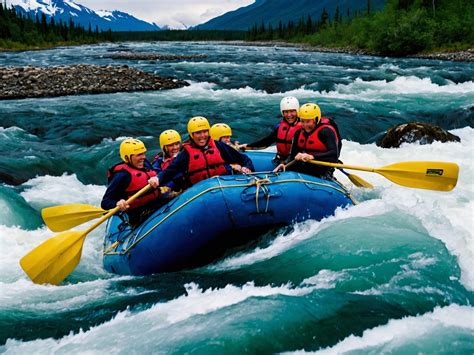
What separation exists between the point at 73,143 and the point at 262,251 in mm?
7427

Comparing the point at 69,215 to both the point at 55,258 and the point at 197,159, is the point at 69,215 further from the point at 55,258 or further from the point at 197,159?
the point at 197,159

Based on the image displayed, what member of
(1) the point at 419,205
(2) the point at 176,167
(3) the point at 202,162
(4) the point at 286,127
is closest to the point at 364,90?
(4) the point at 286,127

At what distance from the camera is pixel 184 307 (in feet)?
14.9

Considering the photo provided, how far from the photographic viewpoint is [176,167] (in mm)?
6055

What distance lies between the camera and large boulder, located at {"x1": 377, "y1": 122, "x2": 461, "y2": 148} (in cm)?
1077

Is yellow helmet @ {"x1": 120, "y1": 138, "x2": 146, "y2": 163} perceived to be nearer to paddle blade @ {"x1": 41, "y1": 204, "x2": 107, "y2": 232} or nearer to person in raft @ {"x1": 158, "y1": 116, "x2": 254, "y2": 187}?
person in raft @ {"x1": 158, "y1": 116, "x2": 254, "y2": 187}

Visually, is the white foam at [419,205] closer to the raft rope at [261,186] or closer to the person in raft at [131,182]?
the raft rope at [261,186]

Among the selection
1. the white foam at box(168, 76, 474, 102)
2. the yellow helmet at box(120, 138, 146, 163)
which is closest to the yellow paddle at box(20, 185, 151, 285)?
the yellow helmet at box(120, 138, 146, 163)

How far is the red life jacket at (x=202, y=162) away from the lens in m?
6.10

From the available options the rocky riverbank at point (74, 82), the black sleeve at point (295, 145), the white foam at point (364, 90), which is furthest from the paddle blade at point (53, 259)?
the rocky riverbank at point (74, 82)

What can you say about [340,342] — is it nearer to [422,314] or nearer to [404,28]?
[422,314]

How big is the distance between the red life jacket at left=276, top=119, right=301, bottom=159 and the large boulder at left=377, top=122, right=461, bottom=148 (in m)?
4.26

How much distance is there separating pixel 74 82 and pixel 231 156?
14.7 metres

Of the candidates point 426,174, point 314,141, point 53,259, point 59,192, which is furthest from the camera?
point 59,192
